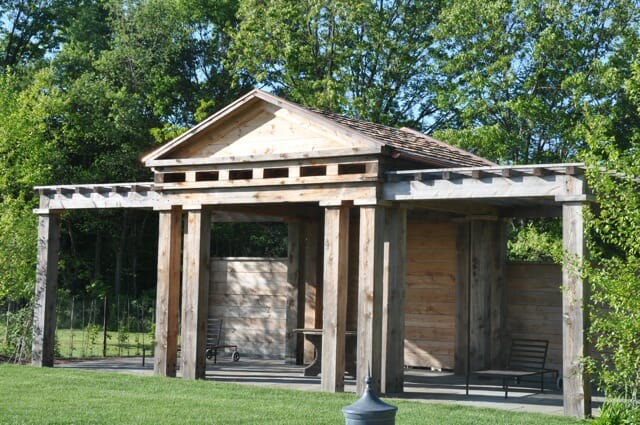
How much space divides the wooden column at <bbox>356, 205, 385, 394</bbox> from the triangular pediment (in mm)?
1122

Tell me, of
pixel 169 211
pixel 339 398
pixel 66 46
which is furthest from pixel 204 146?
pixel 66 46

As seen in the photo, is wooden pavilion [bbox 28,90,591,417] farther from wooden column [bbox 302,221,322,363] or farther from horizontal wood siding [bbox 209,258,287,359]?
horizontal wood siding [bbox 209,258,287,359]

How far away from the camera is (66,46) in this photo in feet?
111

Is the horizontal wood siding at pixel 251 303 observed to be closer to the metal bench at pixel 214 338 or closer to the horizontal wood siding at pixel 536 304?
the metal bench at pixel 214 338

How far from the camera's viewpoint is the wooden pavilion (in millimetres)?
12891

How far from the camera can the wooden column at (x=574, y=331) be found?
11.5 metres

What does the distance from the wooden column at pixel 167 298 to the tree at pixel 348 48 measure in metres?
14.3

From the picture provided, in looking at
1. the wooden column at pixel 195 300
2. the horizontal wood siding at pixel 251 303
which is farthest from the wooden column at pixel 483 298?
the wooden column at pixel 195 300

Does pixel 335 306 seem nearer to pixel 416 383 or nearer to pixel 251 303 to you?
pixel 416 383

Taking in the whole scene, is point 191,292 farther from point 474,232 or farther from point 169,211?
point 474,232

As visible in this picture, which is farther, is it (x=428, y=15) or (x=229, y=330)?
(x=428, y=15)

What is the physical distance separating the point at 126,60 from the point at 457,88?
1187 centimetres

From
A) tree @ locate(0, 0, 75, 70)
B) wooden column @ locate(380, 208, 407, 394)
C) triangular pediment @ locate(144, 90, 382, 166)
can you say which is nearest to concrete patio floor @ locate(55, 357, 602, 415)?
wooden column @ locate(380, 208, 407, 394)

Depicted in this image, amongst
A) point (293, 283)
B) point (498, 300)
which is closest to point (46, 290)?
point (293, 283)
